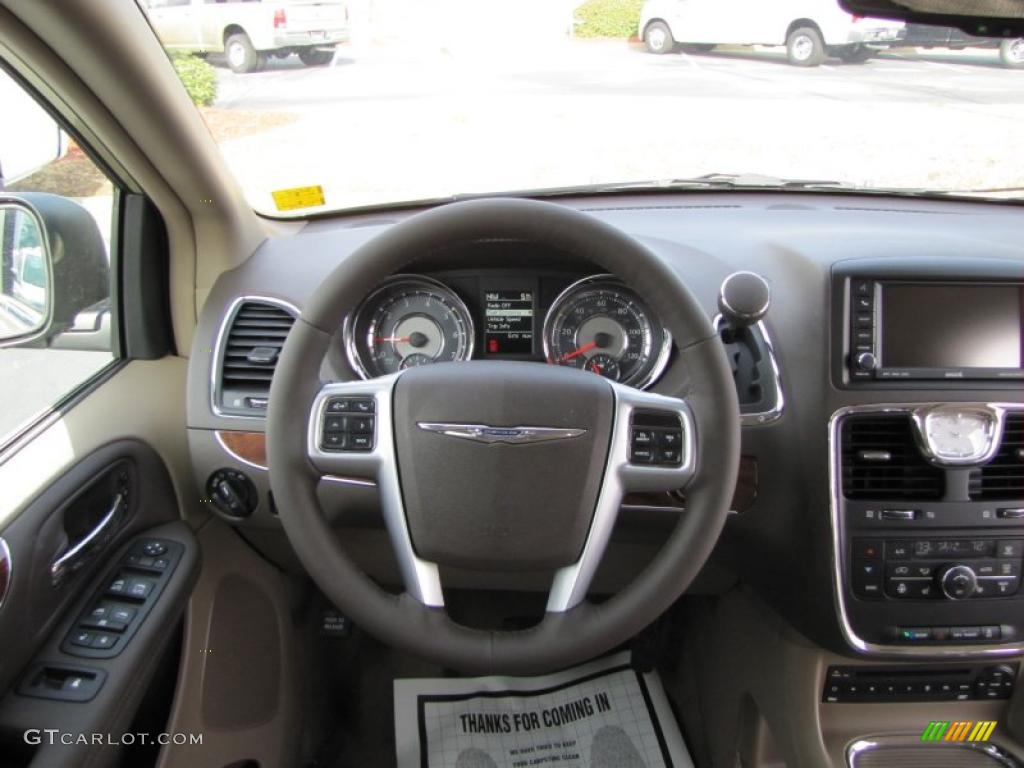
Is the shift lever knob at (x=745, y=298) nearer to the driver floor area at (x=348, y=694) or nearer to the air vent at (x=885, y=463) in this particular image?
the air vent at (x=885, y=463)

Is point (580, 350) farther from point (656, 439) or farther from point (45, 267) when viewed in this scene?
point (45, 267)

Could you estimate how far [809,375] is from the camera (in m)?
1.69

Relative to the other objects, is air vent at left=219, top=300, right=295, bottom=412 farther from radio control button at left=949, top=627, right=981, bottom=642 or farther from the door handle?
radio control button at left=949, top=627, right=981, bottom=642

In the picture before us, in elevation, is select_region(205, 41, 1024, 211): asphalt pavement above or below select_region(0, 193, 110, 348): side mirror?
above

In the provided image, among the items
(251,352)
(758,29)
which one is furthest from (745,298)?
(758,29)

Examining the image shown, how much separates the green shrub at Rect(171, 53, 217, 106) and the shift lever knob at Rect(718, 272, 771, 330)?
44.1 inches

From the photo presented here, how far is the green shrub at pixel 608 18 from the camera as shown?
229 centimetres

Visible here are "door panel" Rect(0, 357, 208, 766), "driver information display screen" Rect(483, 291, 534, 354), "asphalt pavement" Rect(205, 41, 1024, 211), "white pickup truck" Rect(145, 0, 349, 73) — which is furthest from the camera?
"asphalt pavement" Rect(205, 41, 1024, 211)

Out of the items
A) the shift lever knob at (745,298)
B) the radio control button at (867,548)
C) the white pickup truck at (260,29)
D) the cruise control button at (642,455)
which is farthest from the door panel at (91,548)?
the radio control button at (867,548)

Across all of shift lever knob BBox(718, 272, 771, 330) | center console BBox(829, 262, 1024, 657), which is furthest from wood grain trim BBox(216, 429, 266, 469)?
center console BBox(829, 262, 1024, 657)

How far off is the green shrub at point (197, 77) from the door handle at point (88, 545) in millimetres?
841

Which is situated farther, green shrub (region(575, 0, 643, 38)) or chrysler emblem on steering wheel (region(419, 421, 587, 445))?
green shrub (region(575, 0, 643, 38))

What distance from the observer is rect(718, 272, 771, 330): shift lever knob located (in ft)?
5.07

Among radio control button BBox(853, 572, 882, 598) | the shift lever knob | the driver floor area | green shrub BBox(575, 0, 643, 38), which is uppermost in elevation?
green shrub BBox(575, 0, 643, 38)
